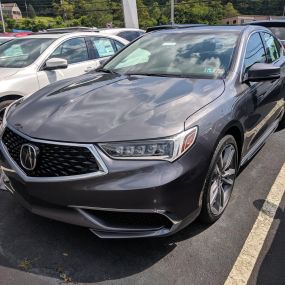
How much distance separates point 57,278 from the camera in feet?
8.71

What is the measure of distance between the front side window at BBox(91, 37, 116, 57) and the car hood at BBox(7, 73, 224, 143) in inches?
128

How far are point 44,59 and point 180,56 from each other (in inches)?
102

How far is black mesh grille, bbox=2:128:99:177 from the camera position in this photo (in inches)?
101

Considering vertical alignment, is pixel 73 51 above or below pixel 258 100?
above

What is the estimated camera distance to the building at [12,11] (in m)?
101

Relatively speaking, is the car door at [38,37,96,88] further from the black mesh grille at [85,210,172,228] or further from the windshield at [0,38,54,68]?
the black mesh grille at [85,210,172,228]

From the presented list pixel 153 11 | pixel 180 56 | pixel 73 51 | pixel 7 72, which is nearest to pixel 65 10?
pixel 153 11

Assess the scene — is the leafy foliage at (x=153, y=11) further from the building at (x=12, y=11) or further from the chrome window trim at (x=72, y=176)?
the chrome window trim at (x=72, y=176)

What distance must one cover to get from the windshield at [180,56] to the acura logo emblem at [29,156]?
1.57 m

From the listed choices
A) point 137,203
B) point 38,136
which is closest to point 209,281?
point 137,203

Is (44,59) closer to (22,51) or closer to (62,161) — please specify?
(22,51)

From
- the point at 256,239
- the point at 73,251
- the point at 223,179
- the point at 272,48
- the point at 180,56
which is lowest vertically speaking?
the point at 256,239

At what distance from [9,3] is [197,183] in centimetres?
11699

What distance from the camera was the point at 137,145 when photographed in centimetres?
260
